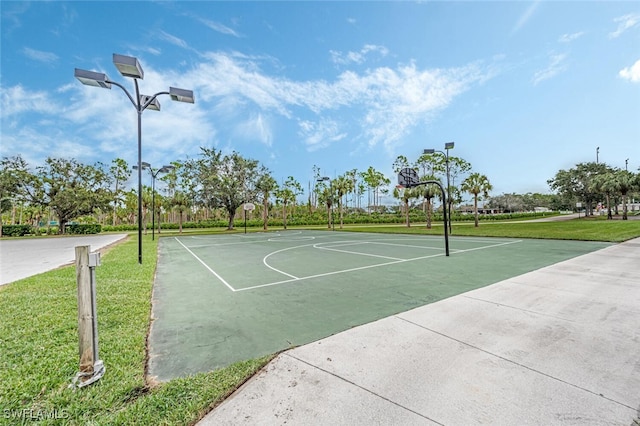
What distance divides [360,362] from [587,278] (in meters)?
5.88

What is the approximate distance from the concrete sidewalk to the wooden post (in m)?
1.26

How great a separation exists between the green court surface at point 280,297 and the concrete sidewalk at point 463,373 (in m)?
0.49

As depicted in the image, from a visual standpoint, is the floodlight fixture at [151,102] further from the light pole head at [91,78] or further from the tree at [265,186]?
the tree at [265,186]

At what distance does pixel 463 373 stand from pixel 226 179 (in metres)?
33.0

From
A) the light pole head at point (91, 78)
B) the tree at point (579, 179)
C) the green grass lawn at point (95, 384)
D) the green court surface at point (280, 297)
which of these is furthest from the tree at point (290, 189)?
the green grass lawn at point (95, 384)

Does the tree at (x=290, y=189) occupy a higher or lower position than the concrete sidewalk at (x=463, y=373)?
higher

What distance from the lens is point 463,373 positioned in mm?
2252

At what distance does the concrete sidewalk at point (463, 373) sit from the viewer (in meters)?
1.79

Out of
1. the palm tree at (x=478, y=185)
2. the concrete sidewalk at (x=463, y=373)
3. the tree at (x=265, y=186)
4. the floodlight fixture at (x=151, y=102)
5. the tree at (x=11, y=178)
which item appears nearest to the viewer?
the concrete sidewalk at (x=463, y=373)

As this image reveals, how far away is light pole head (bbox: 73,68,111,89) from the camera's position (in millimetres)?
6152

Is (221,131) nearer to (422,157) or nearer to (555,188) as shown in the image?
(422,157)

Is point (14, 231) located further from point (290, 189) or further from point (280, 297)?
point (280, 297)

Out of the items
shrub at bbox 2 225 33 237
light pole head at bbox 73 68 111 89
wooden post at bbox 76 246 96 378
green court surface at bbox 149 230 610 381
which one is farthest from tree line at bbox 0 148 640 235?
wooden post at bbox 76 246 96 378

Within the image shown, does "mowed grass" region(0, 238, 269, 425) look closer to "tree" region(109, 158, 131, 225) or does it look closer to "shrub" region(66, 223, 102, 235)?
"shrub" region(66, 223, 102, 235)
